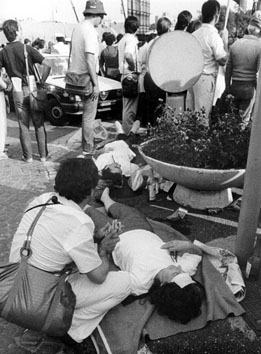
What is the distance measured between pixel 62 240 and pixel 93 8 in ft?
14.6

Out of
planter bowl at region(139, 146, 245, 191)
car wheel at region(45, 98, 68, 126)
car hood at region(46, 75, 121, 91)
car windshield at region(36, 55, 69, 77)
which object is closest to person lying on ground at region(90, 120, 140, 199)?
planter bowl at region(139, 146, 245, 191)

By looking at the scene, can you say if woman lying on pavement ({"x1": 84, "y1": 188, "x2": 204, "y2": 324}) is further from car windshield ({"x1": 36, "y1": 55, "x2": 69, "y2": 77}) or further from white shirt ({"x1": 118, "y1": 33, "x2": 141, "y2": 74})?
car windshield ({"x1": 36, "y1": 55, "x2": 69, "y2": 77})

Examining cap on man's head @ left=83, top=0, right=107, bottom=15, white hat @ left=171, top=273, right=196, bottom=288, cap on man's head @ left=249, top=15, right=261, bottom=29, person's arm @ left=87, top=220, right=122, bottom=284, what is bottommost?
white hat @ left=171, top=273, right=196, bottom=288

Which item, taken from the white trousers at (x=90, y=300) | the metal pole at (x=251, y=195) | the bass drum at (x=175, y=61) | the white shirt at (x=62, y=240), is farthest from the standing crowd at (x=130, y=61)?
the white shirt at (x=62, y=240)

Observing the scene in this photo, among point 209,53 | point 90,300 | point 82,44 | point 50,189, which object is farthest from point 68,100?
point 90,300

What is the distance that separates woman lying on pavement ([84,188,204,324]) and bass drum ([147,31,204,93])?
245 centimetres

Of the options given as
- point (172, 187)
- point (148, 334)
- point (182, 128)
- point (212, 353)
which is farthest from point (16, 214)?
point (212, 353)

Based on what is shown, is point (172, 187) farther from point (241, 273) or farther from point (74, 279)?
point (74, 279)

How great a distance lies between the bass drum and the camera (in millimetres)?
4997

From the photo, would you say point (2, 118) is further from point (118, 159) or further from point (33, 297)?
point (33, 297)

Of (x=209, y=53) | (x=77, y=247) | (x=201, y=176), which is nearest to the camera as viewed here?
(x=77, y=247)

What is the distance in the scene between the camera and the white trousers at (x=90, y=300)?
254 centimetres

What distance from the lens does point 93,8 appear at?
5.65 m

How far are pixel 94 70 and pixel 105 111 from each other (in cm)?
348
